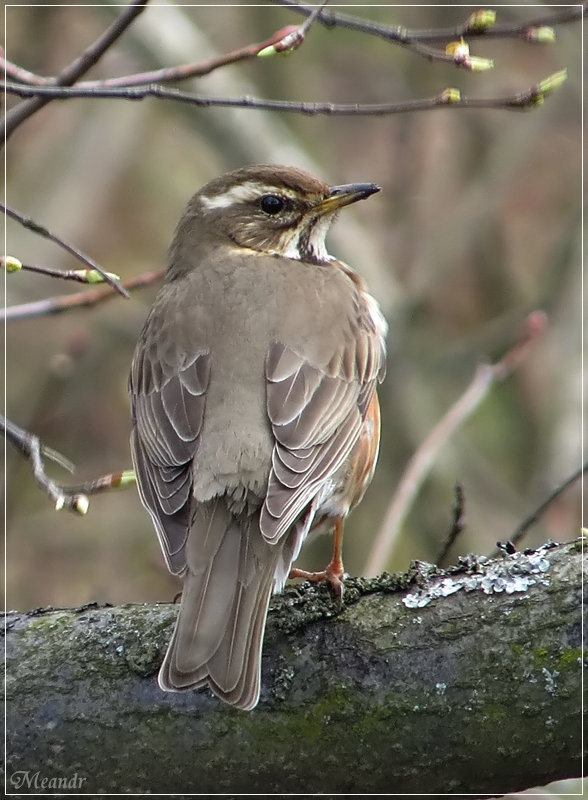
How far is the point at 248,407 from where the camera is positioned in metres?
4.35

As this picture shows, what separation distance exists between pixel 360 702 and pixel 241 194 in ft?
9.99

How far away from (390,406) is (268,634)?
154 inches

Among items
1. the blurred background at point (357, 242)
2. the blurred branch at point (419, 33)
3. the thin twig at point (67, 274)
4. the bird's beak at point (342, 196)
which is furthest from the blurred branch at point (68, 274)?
the blurred background at point (357, 242)

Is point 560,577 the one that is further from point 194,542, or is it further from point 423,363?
point 423,363

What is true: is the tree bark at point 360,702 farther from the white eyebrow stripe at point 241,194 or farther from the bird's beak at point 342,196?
the white eyebrow stripe at point 241,194

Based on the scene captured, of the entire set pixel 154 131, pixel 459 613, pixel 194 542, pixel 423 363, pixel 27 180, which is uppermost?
pixel 154 131

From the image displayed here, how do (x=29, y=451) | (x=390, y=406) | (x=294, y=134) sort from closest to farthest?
(x=29, y=451) < (x=390, y=406) < (x=294, y=134)

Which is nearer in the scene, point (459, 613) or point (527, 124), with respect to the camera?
point (459, 613)

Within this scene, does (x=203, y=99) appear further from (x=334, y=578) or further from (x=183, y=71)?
(x=334, y=578)

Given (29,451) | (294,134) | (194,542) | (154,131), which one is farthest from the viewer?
(154,131)

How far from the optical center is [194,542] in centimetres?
390

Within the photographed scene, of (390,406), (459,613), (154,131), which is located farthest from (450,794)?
(154,131)

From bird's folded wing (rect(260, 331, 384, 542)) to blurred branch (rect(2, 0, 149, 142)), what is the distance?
51.4 inches

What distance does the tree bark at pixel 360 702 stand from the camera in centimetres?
319
